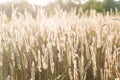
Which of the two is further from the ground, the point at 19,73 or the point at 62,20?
the point at 62,20

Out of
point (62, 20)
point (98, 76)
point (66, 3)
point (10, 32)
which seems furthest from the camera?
point (66, 3)

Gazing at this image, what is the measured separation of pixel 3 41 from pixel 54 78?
0.54m

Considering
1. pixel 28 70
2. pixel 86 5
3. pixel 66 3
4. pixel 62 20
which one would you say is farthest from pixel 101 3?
pixel 28 70

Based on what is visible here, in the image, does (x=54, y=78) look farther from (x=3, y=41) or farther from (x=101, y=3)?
(x=101, y=3)

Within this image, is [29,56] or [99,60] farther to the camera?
[99,60]

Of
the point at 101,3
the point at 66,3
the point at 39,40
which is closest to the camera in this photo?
the point at 39,40

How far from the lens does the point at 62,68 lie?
8.04 feet

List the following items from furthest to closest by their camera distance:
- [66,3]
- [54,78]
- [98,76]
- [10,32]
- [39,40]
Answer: [66,3]
[39,40]
[10,32]
[98,76]
[54,78]

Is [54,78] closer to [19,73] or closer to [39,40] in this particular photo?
[19,73]

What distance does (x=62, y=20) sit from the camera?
346 centimetres

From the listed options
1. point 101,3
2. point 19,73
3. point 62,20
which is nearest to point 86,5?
point 101,3

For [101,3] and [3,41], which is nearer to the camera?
[3,41]

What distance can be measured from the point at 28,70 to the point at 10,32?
39 centimetres

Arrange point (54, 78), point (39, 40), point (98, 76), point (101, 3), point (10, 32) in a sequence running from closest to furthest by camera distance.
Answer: point (54, 78) < point (98, 76) < point (10, 32) < point (39, 40) < point (101, 3)
